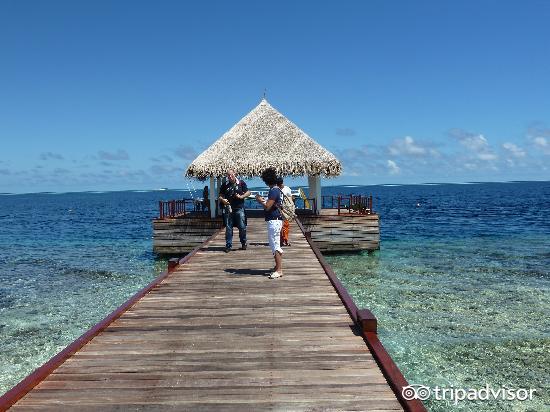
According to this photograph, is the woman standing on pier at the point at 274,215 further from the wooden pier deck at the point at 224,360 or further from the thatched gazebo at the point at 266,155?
the thatched gazebo at the point at 266,155

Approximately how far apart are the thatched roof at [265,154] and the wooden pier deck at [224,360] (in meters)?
13.4

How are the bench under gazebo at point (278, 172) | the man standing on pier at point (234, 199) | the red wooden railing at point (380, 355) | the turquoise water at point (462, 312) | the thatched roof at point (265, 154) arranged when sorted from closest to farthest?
the red wooden railing at point (380, 355) < the turquoise water at point (462, 312) < the man standing on pier at point (234, 199) < the bench under gazebo at point (278, 172) < the thatched roof at point (265, 154)

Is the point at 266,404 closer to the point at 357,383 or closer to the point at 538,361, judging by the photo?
the point at 357,383

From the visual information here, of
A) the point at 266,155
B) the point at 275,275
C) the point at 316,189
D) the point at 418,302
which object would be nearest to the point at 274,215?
the point at 275,275

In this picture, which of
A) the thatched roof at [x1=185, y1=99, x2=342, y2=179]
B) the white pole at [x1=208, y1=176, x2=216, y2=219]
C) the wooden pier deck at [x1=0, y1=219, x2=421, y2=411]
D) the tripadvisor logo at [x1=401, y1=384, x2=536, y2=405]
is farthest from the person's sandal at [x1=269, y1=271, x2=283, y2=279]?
the white pole at [x1=208, y1=176, x2=216, y2=219]

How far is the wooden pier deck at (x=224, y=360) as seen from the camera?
13.4ft

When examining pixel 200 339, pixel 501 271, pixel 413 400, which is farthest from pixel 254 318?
pixel 501 271

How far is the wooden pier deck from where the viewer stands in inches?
160

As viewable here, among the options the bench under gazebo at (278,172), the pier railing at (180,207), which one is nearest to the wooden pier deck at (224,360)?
the bench under gazebo at (278,172)

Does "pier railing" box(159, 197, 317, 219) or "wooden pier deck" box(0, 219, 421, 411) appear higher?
"pier railing" box(159, 197, 317, 219)

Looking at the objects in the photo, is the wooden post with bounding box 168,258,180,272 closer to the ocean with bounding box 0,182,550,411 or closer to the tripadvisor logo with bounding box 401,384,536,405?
the ocean with bounding box 0,182,550,411

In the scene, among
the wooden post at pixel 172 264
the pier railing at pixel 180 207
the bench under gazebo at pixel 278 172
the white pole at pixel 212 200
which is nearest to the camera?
the wooden post at pixel 172 264

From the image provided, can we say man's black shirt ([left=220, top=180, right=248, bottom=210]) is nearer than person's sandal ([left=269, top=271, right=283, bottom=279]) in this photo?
No

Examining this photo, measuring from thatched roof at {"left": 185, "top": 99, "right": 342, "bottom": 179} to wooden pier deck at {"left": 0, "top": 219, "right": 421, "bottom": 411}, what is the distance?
13.4 metres
